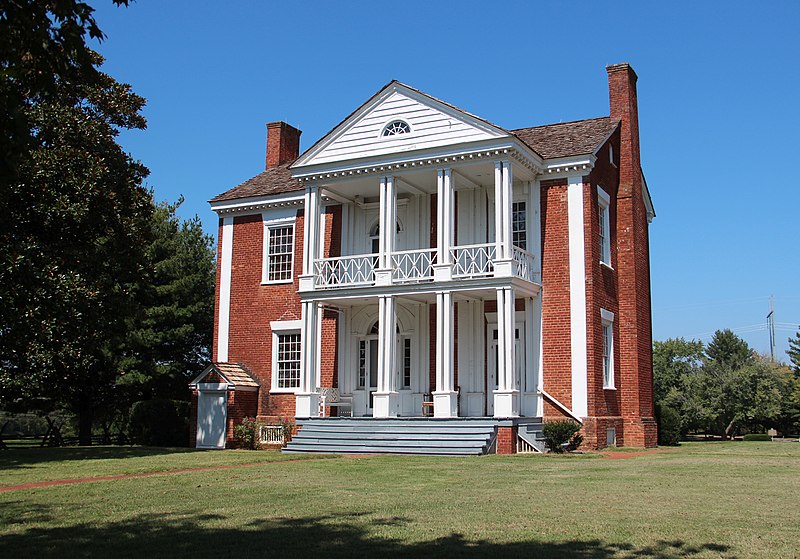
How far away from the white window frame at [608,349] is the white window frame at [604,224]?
161 centimetres

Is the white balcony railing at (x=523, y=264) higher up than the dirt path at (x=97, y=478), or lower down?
higher up

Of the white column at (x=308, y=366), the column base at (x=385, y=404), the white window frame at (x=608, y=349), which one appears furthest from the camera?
the white column at (x=308, y=366)

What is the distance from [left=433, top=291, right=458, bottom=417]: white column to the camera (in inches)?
859

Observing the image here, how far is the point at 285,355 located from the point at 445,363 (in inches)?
287

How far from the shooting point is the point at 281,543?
7680 mm

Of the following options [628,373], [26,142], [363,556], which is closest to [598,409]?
[628,373]

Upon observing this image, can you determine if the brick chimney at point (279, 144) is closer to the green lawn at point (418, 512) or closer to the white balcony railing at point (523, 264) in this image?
the white balcony railing at point (523, 264)

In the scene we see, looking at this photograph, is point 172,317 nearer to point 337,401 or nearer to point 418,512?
point 337,401

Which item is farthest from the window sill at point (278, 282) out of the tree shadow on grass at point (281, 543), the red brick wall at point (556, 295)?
the tree shadow on grass at point (281, 543)

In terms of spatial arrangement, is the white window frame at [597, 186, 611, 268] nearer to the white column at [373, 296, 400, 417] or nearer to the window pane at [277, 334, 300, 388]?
the white column at [373, 296, 400, 417]

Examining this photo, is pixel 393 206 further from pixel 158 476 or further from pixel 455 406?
pixel 158 476

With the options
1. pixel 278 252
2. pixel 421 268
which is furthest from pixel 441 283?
pixel 278 252

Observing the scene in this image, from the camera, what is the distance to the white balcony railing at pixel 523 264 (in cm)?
2236

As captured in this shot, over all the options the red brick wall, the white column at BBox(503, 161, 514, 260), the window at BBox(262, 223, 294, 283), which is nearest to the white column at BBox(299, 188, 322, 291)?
the window at BBox(262, 223, 294, 283)
